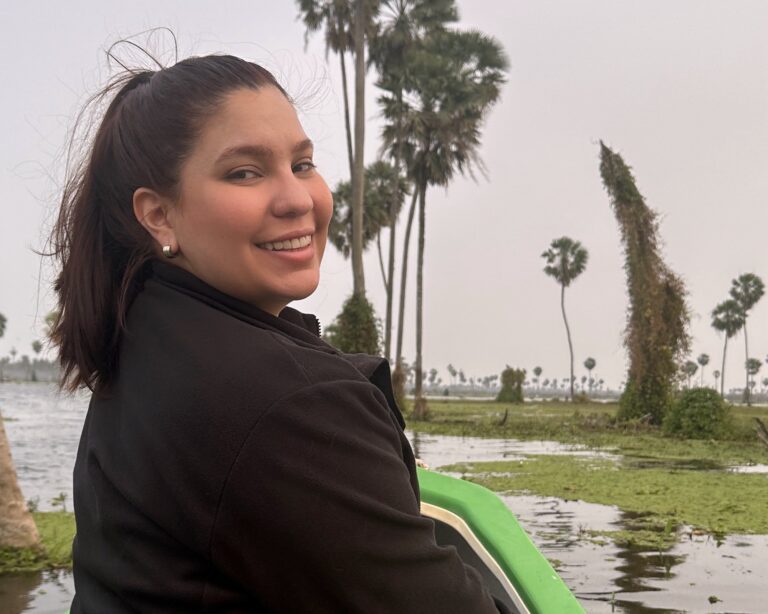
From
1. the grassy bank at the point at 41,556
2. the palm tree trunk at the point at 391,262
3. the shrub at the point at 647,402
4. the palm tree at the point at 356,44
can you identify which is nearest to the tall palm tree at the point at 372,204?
the palm tree trunk at the point at 391,262

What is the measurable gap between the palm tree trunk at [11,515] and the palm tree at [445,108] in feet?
77.3

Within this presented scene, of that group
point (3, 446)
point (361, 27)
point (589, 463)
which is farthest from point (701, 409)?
point (3, 446)

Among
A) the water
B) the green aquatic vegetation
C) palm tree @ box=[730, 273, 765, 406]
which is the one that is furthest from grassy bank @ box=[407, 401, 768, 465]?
palm tree @ box=[730, 273, 765, 406]

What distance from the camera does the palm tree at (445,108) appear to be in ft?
96.5

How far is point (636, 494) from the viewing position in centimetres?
891

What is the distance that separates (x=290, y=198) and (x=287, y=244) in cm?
7

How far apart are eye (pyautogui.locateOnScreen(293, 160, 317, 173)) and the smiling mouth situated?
11cm

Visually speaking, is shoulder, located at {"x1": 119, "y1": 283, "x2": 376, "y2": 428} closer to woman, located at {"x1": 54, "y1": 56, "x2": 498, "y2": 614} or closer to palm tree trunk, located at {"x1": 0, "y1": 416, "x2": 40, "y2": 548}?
woman, located at {"x1": 54, "y1": 56, "x2": 498, "y2": 614}

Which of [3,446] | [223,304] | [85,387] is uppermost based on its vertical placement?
[223,304]

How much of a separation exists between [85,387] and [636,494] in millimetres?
8123

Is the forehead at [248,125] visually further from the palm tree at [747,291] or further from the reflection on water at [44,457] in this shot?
the palm tree at [747,291]

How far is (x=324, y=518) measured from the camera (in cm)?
111

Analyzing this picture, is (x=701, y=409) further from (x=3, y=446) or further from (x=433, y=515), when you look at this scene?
(x=433, y=515)

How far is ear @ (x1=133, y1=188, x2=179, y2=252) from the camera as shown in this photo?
4.54ft
